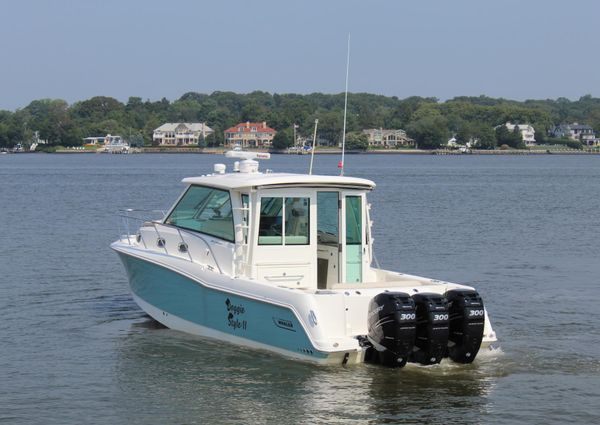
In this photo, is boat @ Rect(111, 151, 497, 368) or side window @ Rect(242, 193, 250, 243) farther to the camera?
side window @ Rect(242, 193, 250, 243)

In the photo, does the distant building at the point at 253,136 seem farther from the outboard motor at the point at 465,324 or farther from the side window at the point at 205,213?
the outboard motor at the point at 465,324

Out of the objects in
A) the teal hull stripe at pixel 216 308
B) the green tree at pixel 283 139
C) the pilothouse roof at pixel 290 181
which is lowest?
the green tree at pixel 283 139

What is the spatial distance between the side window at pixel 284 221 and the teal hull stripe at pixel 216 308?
3.57ft

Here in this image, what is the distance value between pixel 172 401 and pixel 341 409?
214 cm

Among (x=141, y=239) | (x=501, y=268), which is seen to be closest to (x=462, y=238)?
(x=501, y=268)

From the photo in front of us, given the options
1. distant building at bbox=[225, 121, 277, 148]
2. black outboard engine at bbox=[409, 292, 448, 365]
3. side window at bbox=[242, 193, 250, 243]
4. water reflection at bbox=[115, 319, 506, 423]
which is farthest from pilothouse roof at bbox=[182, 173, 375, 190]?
distant building at bbox=[225, 121, 277, 148]

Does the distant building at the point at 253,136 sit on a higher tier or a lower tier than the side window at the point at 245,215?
lower

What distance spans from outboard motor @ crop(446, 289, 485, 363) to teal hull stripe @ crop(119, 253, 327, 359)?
1733 millimetres

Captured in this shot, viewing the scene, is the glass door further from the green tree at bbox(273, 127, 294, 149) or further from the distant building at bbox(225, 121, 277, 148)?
the distant building at bbox(225, 121, 277, 148)

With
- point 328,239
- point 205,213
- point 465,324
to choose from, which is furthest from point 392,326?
point 205,213

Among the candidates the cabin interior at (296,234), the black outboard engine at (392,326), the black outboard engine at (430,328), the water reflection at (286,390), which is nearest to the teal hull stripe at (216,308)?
the water reflection at (286,390)

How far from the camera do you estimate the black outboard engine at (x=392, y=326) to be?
13.5 meters

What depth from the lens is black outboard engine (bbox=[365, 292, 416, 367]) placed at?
1348cm

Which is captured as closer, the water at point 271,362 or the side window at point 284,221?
the water at point 271,362
